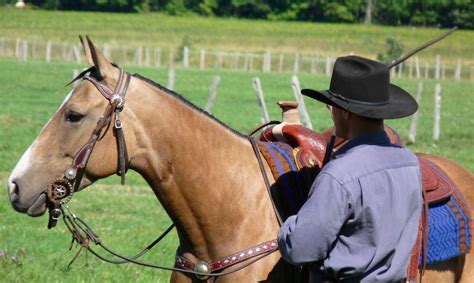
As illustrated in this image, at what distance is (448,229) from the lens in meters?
5.43

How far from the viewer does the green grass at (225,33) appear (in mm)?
76312

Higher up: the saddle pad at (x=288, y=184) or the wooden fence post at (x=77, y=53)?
the saddle pad at (x=288, y=184)

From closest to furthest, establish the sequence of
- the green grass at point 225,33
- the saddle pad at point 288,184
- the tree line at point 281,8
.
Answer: the saddle pad at point 288,184
the green grass at point 225,33
the tree line at point 281,8

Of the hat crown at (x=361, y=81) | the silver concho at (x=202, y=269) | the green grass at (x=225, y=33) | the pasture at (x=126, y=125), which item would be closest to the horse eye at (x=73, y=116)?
the pasture at (x=126, y=125)

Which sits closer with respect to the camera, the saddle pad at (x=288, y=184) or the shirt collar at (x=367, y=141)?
the shirt collar at (x=367, y=141)

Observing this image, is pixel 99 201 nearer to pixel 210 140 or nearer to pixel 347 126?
pixel 210 140

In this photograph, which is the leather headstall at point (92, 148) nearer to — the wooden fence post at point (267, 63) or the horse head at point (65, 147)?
the horse head at point (65, 147)

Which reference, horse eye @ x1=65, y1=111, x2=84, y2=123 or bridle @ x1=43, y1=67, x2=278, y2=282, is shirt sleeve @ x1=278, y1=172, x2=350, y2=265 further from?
horse eye @ x1=65, y1=111, x2=84, y2=123

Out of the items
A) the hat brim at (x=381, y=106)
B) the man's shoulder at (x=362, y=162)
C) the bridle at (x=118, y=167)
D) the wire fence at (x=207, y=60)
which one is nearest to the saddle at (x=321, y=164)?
the bridle at (x=118, y=167)

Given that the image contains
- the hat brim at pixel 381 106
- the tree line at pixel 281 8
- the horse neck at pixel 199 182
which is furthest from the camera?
the tree line at pixel 281 8

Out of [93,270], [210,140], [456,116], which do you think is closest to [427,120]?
[456,116]

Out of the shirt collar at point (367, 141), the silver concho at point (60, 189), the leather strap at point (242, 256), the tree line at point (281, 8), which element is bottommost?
the tree line at point (281, 8)

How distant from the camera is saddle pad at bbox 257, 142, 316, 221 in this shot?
5105 millimetres

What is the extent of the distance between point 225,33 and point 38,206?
78.3 meters
